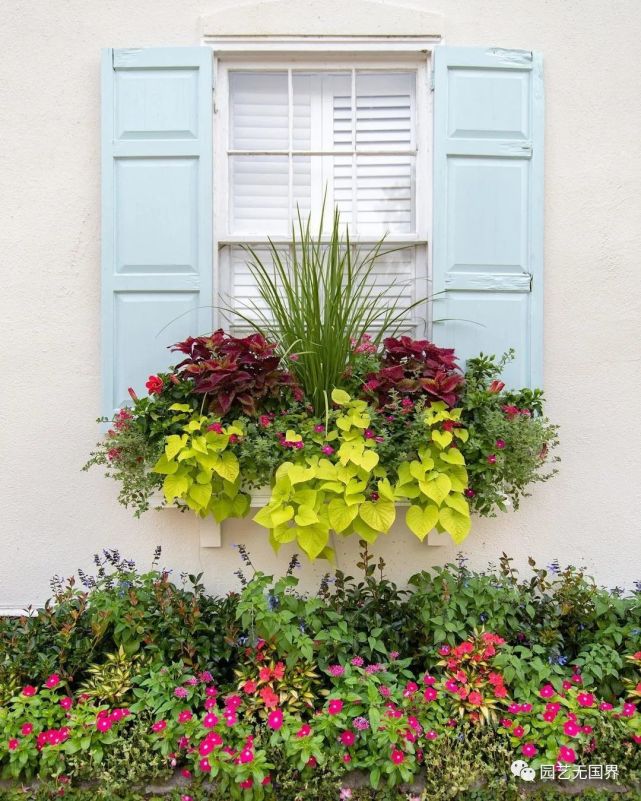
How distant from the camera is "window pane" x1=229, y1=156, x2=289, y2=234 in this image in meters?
3.16

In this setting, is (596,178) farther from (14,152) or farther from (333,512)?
(14,152)

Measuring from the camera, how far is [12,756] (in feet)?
7.60

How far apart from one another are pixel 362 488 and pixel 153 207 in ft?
5.01

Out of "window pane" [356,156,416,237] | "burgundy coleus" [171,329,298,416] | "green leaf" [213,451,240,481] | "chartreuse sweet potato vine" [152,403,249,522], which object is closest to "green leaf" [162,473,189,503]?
"chartreuse sweet potato vine" [152,403,249,522]

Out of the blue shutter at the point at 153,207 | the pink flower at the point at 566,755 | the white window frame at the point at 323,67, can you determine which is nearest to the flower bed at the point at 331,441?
the blue shutter at the point at 153,207

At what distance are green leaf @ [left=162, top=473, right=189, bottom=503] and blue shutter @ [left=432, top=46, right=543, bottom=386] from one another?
124 centimetres

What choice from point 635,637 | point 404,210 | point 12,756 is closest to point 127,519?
point 12,756

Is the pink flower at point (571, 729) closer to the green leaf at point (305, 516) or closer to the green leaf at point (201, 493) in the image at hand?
the green leaf at point (305, 516)

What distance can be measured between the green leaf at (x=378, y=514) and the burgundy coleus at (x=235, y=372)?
56cm

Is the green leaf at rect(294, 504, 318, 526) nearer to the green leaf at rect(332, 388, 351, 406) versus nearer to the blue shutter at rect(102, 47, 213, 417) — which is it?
the green leaf at rect(332, 388, 351, 406)

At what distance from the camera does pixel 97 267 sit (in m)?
3.02

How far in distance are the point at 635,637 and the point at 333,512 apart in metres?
1.29

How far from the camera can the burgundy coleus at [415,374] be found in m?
2.67

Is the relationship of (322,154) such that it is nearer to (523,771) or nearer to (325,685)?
(325,685)
